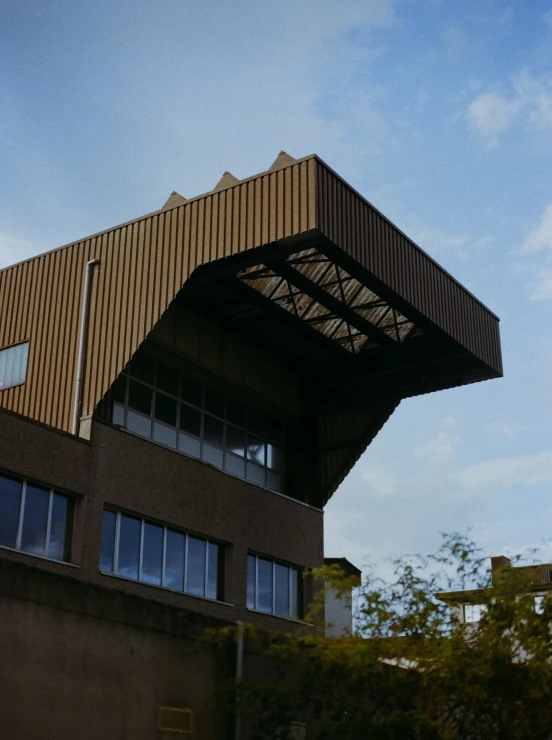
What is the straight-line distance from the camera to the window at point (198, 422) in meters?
26.2

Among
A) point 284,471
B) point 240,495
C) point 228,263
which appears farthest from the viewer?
point 284,471

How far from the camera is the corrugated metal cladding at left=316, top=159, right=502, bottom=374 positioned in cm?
2389

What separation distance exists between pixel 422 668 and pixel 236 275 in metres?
13.9

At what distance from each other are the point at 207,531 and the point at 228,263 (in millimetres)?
6677

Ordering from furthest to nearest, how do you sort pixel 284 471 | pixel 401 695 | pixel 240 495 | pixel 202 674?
pixel 284 471
pixel 240 495
pixel 401 695
pixel 202 674

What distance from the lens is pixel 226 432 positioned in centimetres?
2905

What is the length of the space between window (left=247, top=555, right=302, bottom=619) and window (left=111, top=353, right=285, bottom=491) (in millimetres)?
2615

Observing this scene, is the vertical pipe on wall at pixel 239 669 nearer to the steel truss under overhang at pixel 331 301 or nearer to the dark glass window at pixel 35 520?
the dark glass window at pixel 35 520

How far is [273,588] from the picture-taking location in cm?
2831

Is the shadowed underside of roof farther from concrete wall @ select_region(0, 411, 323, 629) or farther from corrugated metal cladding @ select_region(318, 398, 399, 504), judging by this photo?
corrugated metal cladding @ select_region(318, 398, 399, 504)

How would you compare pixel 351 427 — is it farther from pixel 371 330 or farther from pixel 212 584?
pixel 212 584

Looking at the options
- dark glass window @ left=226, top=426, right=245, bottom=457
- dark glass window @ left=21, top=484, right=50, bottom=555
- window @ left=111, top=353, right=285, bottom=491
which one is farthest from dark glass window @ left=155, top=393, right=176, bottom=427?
dark glass window @ left=21, top=484, right=50, bottom=555

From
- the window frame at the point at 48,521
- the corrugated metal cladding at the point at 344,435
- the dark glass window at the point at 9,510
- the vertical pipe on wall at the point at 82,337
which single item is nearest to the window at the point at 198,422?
the vertical pipe on wall at the point at 82,337

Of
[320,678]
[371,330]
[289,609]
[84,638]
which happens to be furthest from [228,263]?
[84,638]
